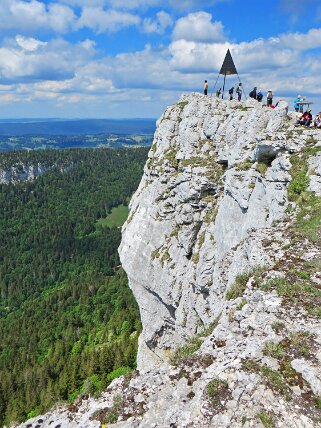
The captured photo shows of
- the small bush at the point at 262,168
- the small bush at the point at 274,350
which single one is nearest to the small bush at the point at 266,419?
the small bush at the point at 274,350

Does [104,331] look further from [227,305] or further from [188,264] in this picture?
[227,305]

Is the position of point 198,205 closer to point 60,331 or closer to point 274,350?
point 274,350

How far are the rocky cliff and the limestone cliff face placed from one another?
0.13 metres

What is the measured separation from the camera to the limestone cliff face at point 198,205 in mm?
26281

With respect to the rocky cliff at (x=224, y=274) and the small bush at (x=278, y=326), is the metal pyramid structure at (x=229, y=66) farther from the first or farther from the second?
the small bush at (x=278, y=326)

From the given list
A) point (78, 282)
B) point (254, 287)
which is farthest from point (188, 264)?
point (78, 282)

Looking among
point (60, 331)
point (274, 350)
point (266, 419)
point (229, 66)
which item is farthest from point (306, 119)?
point (60, 331)

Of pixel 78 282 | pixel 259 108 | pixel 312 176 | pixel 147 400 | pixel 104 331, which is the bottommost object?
pixel 78 282

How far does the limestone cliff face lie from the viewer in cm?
2628

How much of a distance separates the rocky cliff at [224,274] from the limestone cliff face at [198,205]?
0.44ft

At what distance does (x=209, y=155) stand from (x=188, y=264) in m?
11.6

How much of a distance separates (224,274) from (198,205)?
15.3 meters

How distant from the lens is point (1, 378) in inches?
3194

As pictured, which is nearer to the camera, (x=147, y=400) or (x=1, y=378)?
(x=147, y=400)
